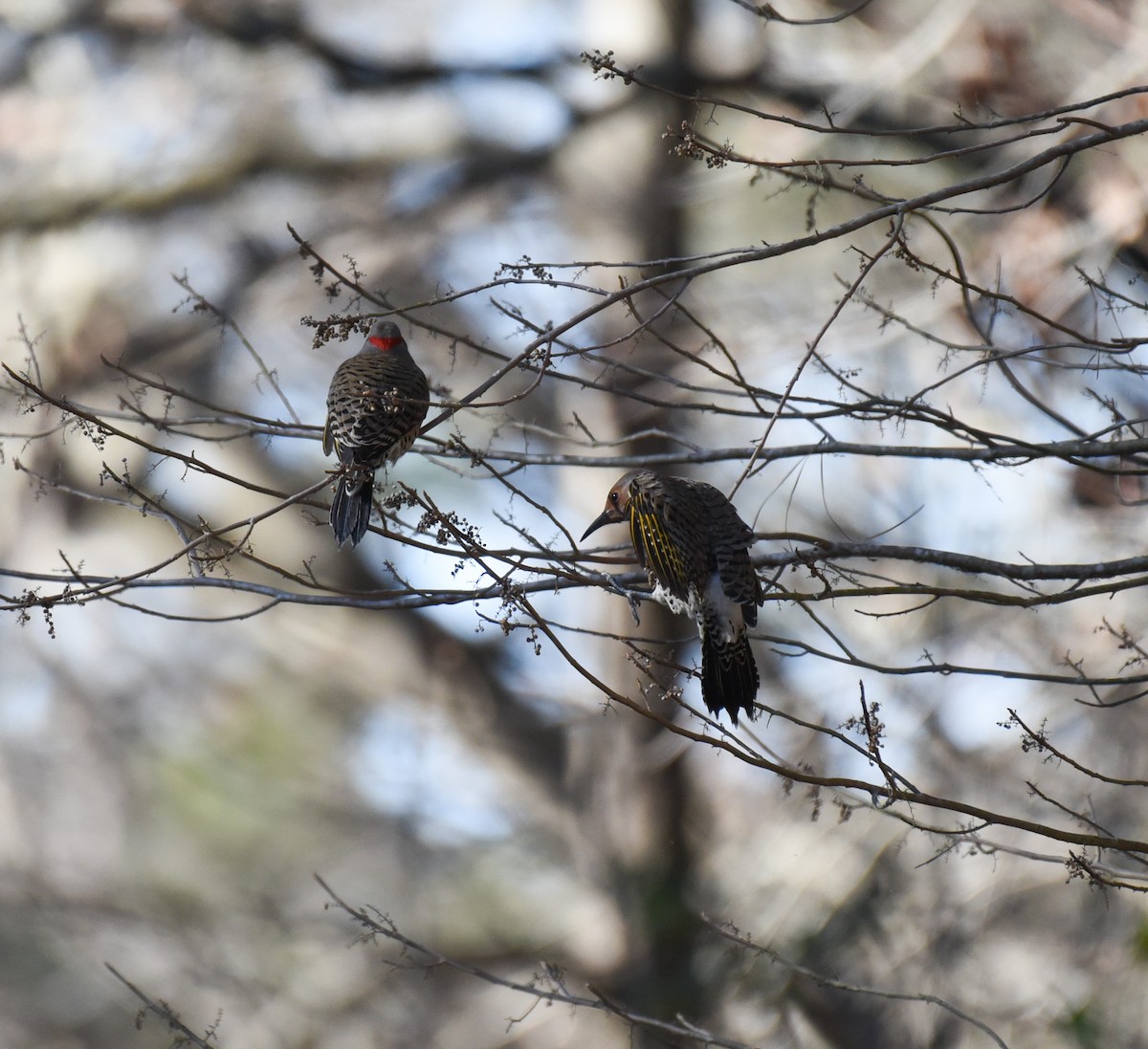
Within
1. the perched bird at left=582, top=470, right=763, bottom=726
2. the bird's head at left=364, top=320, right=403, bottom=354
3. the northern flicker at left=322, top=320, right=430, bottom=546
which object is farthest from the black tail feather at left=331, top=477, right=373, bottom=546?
the bird's head at left=364, top=320, right=403, bottom=354

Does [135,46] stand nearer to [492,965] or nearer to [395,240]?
[395,240]

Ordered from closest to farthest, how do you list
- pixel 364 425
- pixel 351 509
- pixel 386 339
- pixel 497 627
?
pixel 351 509 → pixel 364 425 → pixel 386 339 → pixel 497 627

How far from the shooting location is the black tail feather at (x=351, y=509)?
355 cm

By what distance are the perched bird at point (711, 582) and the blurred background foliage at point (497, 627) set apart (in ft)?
10.7

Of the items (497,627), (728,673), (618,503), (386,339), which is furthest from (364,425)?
(497,627)

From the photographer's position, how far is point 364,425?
394cm

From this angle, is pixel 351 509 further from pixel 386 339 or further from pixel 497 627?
pixel 497 627

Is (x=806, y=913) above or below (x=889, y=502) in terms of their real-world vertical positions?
below

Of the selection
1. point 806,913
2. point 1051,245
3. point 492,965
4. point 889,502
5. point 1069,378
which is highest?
point 1051,245

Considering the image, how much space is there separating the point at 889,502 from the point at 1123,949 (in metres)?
3.09

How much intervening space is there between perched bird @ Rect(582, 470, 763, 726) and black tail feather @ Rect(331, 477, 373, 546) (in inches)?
33.8

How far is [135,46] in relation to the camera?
932cm

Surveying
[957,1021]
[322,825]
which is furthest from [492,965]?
[957,1021]

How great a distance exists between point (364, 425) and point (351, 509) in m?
0.40
